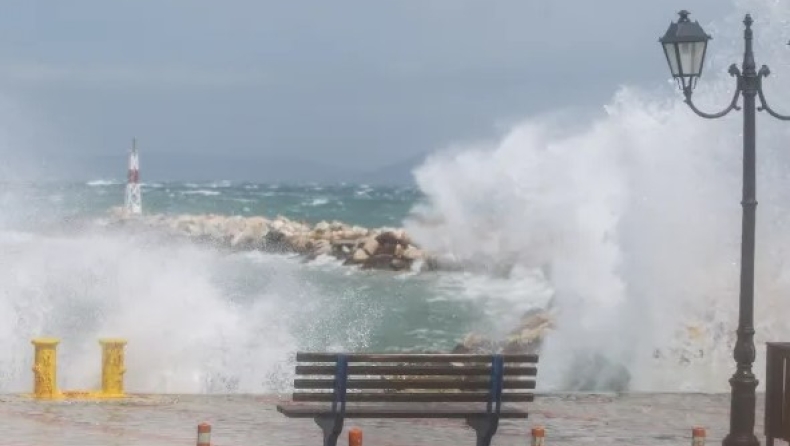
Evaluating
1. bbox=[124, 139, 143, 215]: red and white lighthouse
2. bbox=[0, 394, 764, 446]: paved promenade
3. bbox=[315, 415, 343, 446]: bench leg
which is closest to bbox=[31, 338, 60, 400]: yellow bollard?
bbox=[0, 394, 764, 446]: paved promenade

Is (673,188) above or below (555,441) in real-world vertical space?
above

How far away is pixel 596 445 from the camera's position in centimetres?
1209

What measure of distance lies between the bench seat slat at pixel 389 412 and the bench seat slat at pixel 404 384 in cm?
→ 14

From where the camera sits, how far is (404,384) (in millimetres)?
10656

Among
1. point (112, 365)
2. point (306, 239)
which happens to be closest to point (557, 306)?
point (112, 365)

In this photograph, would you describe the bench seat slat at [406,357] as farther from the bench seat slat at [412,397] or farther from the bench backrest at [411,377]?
the bench seat slat at [412,397]

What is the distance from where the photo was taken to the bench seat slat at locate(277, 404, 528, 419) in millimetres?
10602

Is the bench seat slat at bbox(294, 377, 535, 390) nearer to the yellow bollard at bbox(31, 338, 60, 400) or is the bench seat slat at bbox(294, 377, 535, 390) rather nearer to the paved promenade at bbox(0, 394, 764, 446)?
the paved promenade at bbox(0, 394, 764, 446)

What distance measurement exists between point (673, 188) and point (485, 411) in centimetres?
1549

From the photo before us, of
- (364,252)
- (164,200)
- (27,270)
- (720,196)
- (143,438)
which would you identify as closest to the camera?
(143,438)

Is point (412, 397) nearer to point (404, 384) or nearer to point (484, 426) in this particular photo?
point (404, 384)

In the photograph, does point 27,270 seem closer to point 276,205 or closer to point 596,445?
point 596,445

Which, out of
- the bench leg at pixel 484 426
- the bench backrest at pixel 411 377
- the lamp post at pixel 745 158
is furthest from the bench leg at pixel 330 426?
the lamp post at pixel 745 158

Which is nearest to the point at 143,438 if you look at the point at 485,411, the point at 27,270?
the point at 485,411
